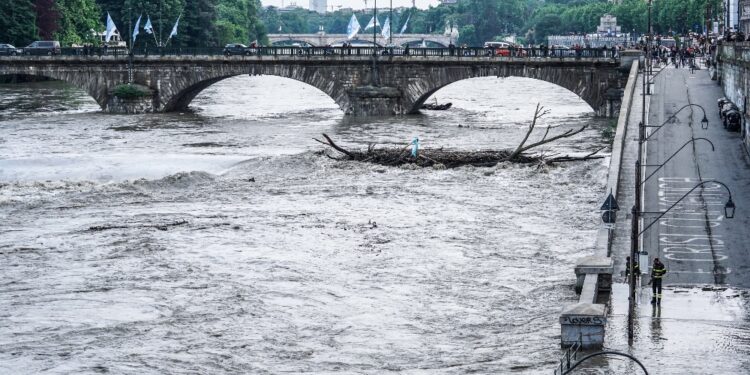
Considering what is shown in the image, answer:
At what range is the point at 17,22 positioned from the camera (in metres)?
135

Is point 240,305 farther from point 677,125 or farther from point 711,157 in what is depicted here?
point 677,125

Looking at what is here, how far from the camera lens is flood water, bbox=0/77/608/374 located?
32219mm

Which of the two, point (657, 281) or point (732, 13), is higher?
point (732, 13)

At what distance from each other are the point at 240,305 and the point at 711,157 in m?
27.3

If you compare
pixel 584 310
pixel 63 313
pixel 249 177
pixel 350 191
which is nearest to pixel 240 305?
pixel 63 313

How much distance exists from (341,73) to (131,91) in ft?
54.1

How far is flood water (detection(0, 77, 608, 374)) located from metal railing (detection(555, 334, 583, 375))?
0.73 meters

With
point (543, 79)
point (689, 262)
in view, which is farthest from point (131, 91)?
point (689, 262)

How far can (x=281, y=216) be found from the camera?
166ft

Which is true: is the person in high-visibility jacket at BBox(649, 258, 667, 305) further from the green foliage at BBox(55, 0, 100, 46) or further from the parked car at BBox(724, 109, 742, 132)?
the green foliage at BBox(55, 0, 100, 46)

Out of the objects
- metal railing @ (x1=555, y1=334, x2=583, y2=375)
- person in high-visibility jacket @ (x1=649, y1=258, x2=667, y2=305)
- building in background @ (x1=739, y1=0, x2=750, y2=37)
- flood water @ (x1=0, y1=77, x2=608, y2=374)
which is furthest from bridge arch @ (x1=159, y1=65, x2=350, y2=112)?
metal railing @ (x1=555, y1=334, x2=583, y2=375)

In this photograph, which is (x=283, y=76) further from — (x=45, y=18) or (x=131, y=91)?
(x=45, y=18)

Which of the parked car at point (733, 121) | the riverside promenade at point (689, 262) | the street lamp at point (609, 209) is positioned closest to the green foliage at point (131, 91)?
the riverside promenade at point (689, 262)

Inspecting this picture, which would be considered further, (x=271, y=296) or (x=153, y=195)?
(x=153, y=195)
